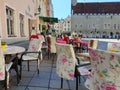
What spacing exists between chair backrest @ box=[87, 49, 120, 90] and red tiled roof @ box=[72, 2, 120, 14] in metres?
47.4

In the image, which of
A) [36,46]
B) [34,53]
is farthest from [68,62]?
[36,46]

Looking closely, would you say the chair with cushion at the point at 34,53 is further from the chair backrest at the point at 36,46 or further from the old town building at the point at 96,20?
the old town building at the point at 96,20

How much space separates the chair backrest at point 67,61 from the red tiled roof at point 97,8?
46505 mm

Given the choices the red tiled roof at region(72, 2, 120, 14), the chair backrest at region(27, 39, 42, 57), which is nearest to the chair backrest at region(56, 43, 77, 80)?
the chair backrest at region(27, 39, 42, 57)

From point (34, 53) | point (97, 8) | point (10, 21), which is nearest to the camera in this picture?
point (34, 53)

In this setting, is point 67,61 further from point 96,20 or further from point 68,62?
point 96,20

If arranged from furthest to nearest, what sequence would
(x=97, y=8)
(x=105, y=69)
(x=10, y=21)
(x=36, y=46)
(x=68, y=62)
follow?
(x=97, y=8)
(x=10, y=21)
(x=36, y=46)
(x=68, y=62)
(x=105, y=69)

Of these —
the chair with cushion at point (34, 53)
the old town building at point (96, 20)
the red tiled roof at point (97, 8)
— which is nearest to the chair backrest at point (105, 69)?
the chair with cushion at point (34, 53)

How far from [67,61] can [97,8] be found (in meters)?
48.5

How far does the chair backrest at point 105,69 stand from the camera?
5.76 feet

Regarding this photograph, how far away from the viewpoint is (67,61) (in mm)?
2883

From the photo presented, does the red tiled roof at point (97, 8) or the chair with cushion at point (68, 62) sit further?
the red tiled roof at point (97, 8)

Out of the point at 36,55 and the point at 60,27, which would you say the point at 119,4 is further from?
the point at 36,55

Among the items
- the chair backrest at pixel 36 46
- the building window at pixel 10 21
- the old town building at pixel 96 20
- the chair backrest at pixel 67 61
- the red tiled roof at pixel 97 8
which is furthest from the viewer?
the red tiled roof at pixel 97 8
